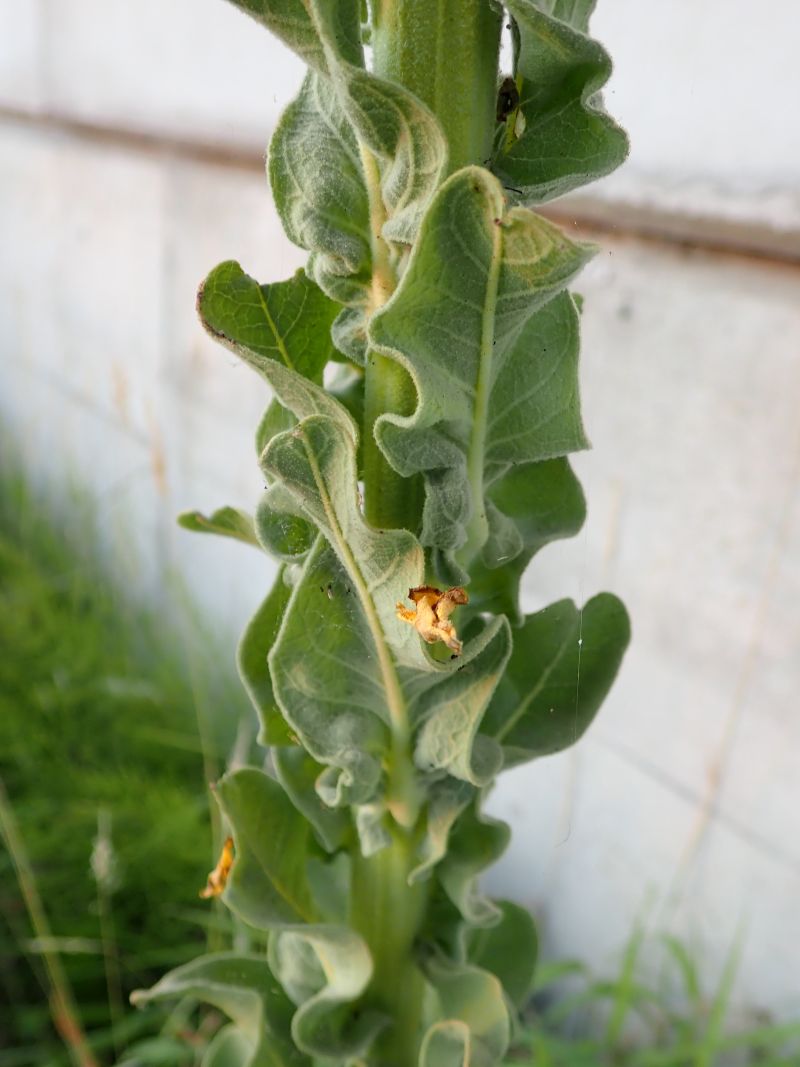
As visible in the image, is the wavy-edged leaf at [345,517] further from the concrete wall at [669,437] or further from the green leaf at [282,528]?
the concrete wall at [669,437]

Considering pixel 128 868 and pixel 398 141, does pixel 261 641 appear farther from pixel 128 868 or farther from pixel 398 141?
pixel 128 868

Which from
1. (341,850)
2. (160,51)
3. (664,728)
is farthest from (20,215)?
(341,850)

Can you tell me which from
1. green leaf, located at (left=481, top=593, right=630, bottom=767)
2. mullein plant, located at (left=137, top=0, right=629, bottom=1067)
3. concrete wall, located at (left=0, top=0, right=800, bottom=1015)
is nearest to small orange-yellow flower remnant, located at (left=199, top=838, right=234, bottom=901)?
mullein plant, located at (left=137, top=0, right=629, bottom=1067)

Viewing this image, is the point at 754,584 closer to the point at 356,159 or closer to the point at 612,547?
the point at 612,547

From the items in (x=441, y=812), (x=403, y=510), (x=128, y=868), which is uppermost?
(x=403, y=510)

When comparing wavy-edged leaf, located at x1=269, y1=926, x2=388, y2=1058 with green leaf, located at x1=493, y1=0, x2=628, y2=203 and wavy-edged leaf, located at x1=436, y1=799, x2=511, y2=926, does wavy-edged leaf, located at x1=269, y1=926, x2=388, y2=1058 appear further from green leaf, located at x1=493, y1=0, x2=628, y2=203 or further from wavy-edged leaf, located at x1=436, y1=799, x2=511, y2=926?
green leaf, located at x1=493, y1=0, x2=628, y2=203

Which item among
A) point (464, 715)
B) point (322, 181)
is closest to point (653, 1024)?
point (464, 715)
